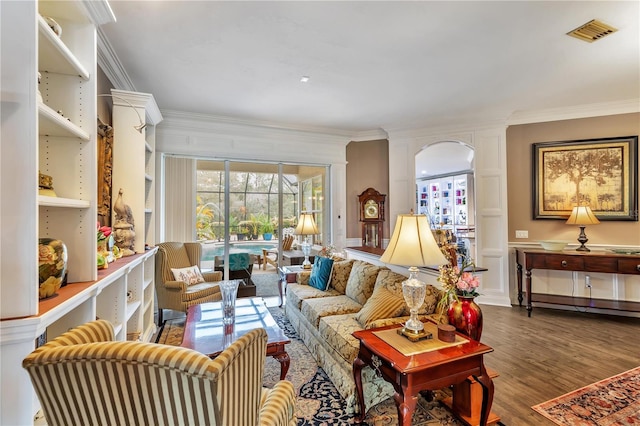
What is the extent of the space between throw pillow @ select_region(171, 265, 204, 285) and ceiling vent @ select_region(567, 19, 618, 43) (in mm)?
4686

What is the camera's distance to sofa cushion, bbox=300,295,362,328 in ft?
8.89

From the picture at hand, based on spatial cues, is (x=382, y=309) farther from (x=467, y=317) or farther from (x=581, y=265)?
(x=581, y=265)

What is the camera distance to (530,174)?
4.46m

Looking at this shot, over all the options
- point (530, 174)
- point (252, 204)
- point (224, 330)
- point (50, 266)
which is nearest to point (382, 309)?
point (224, 330)

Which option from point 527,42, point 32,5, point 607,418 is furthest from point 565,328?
point 32,5

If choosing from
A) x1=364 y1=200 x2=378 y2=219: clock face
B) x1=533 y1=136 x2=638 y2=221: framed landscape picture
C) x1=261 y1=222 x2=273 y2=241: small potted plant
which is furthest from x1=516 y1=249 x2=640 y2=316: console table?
x1=261 y1=222 x2=273 y2=241: small potted plant

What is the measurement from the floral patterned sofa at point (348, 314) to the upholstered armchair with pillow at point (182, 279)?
1.12m

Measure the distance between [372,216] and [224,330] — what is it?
356 centimetres

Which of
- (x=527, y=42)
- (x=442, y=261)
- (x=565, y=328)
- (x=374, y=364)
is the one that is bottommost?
(x=565, y=328)

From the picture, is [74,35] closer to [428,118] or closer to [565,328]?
[428,118]

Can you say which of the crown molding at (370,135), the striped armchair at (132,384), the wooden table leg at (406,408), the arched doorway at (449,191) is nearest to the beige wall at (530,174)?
the crown molding at (370,135)

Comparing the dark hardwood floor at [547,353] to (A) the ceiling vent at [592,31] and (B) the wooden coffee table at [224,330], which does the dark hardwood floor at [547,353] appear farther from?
(A) the ceiling vent at [592,31]

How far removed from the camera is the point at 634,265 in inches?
136

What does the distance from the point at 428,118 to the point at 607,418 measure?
3.94 m
